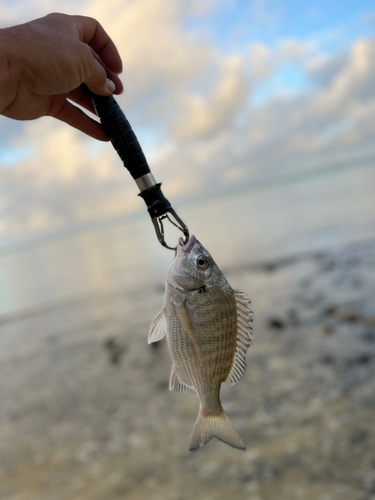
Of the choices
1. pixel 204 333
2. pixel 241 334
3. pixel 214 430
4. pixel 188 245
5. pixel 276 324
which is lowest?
pixel 276 324

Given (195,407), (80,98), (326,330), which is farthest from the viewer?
(326,330)

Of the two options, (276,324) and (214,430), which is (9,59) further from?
(276,324)

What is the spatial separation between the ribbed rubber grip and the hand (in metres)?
0.17

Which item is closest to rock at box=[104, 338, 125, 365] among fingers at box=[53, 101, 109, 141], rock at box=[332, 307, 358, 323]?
rock at box=[332, 307, 358, 323]

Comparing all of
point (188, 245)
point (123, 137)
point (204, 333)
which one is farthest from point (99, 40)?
point (204, 333)

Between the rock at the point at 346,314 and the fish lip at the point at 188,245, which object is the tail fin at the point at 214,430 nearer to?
the fish lip at the point at 188,245

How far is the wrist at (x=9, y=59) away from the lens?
229 cm

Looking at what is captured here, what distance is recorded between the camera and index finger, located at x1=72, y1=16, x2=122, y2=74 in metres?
2.90

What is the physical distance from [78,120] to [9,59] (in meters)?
1.09

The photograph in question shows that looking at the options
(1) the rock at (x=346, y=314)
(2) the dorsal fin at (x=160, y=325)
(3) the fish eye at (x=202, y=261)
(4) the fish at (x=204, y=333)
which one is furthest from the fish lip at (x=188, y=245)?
(1) the rock at (x=346, y=314)

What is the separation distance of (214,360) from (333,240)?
21.5 meters

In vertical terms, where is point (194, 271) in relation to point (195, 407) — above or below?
above

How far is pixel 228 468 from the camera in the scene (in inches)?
243

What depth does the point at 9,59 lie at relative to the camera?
233 cm
